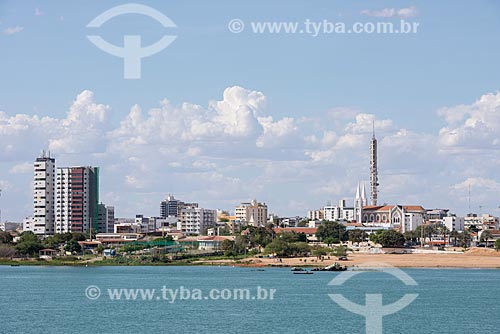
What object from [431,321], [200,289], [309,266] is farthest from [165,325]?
[309,266]

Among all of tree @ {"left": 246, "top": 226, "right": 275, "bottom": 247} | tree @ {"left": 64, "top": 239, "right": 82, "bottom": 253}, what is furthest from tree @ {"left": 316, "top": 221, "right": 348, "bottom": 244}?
A: tree @ {"left": 64, "top": 239, "right": 82, "bottom": 253}

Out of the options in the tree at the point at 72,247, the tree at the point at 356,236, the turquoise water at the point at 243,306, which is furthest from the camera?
the tree at the point at 356,236

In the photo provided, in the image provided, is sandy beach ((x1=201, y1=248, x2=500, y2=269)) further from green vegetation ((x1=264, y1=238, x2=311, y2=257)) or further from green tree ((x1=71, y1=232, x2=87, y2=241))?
green tree ((x1=71, y1=232, x2=87, y2=241))

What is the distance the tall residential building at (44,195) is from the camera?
15338cm

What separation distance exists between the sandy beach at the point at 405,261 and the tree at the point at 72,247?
2174 centimetres

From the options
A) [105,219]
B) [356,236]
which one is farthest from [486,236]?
[105,219]

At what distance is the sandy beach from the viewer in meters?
109

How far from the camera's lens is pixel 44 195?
15438cm

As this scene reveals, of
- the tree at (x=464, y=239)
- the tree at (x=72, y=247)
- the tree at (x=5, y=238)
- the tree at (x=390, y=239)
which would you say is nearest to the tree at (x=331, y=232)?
the tree at (x=390, y=239)

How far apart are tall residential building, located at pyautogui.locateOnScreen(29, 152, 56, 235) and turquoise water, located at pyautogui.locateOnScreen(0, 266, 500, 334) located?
60.2 m

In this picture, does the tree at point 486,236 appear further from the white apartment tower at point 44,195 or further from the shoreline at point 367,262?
the white apartment tower at point 44,195

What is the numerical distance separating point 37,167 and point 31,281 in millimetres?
71203

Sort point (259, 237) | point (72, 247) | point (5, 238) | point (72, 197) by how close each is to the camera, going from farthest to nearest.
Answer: point (72, 197), point (5, 238), point (259, 237), point (72, 247)

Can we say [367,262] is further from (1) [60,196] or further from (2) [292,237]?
(1) [60,196]
